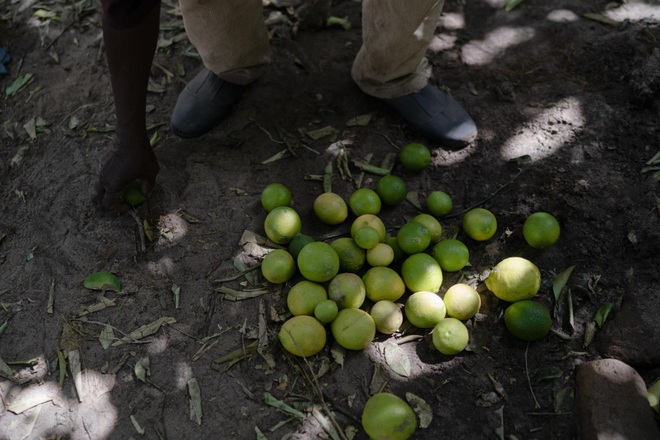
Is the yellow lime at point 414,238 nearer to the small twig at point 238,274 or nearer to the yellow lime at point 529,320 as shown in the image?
the yellow lime at point 529,320

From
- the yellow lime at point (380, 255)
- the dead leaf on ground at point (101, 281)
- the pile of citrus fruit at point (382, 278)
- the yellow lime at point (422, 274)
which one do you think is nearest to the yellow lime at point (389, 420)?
the pile of citrus fruit at point (382, 278)

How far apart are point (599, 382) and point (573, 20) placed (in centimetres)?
347

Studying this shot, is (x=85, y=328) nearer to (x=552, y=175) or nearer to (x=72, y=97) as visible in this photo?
(x=72, y=97)

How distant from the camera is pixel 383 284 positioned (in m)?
3.31

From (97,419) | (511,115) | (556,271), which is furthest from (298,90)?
(97,419)

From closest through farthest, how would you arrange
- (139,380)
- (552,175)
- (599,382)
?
1. (599,382)
2. (139,380)
3. (552,175)

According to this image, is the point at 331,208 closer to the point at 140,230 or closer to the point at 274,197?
the point at 274,197

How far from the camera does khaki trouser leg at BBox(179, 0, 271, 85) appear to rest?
147 inches

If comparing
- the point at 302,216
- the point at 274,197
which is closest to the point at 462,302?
the point at 302,216

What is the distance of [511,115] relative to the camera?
14.4ft

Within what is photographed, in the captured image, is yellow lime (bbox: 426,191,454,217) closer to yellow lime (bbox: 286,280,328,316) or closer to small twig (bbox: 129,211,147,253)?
yellow lime (bbox: 286,280,328,316)

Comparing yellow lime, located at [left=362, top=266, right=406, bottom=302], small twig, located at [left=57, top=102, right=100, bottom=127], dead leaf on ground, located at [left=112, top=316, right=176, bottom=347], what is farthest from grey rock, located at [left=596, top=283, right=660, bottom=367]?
small twig, located at [left=57, top=102, right=100, bottom=127]

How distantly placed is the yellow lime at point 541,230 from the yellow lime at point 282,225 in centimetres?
154

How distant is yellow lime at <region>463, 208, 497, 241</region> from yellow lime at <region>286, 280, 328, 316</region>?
1101mm
